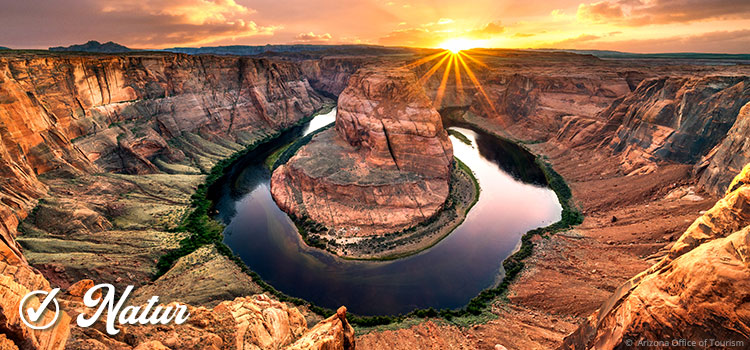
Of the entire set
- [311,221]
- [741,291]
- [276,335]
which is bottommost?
[311,221]

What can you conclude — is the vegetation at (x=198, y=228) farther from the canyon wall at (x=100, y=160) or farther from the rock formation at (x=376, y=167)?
the rock formation at (x=376, y=167)

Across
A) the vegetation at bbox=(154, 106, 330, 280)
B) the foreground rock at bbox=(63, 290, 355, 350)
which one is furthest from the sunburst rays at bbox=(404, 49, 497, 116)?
the foreground rock at bbox=(63, 290, 355, 350)

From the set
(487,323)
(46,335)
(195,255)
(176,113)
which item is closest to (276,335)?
(46,335)

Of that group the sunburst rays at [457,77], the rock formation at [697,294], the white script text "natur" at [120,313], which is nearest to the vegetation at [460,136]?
the sunburst rays at [457,77]

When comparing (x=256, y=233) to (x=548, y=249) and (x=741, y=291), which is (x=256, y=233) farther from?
(x=741, y=291)

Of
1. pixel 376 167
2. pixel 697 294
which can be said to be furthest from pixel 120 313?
pixel 376 167

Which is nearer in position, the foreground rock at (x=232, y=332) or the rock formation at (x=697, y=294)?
the rock formation at (x=697, y=294)

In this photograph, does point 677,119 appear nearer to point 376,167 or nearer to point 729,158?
point 729,158
